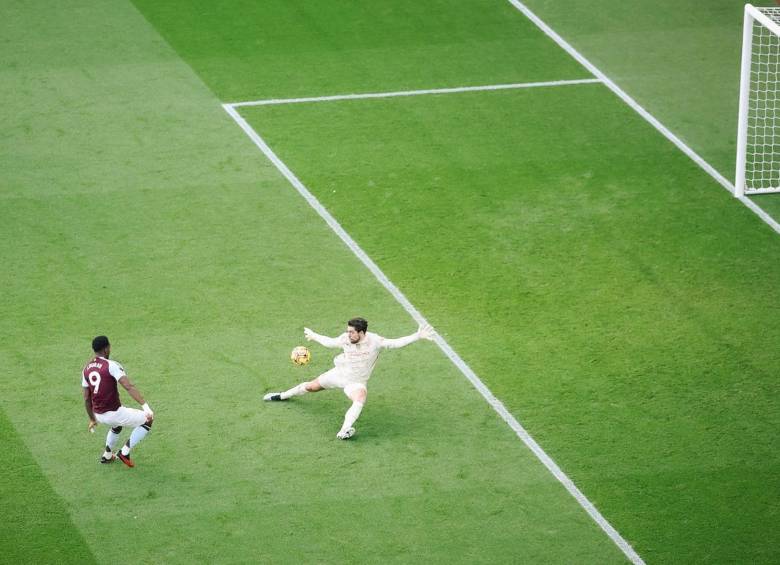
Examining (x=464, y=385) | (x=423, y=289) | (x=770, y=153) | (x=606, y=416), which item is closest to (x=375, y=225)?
(x=423, y=289)

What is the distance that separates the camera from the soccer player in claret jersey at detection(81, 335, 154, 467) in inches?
563

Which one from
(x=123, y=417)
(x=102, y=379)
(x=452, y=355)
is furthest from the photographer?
(x=452, y=355)

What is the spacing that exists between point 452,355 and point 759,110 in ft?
31.2

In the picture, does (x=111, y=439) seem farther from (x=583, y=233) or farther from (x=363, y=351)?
(x=583, y=233)

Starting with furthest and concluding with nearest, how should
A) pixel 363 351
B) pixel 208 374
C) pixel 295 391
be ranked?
1. pixel 208 374
2. pixel 295 391
3. pixel 363 351

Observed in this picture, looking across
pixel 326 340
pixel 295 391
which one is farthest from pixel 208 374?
pixel 326 340

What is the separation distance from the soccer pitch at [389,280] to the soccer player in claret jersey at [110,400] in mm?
460

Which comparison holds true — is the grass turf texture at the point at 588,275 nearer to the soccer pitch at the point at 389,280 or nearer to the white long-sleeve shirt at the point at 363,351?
the soccer pitch at the point at 389,280

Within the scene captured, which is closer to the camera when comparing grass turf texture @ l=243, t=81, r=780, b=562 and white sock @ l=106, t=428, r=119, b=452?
white sock @ l=106, t=428, r=119, b=452

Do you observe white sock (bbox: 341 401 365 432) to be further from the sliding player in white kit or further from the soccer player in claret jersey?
the soccer player in claret jersey

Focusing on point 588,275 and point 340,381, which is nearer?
point 340,381

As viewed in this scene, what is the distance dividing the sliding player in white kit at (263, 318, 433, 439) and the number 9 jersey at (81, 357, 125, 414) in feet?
7.96

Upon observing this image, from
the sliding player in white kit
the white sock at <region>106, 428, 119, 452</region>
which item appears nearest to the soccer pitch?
the white sock at <region>106, 428, 119, 452</region>

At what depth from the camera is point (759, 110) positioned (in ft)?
78.4
